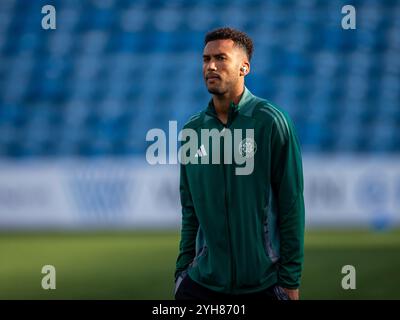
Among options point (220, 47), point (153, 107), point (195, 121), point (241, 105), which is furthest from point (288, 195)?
point (153, 107)

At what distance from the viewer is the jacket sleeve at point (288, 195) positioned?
2885 millimetres

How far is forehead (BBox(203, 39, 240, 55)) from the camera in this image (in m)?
2.94

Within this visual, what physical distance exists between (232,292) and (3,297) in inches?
160

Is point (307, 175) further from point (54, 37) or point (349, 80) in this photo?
point (54, 37)

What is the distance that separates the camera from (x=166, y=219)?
10289mm

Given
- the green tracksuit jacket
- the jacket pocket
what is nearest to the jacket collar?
the green tracksuit jacket

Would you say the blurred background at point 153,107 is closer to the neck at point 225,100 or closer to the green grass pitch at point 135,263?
the green grass pitch at point 135,263

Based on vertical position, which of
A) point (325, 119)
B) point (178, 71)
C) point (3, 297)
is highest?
point (178, 71)

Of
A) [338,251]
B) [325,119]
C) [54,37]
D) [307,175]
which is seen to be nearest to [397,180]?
[307,175]

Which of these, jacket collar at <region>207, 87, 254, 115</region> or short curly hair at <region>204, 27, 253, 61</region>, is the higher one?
short curly hair at <region>204, 27, 253, 61</region>

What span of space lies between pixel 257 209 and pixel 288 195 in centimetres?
12

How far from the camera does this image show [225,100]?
9.82 ft

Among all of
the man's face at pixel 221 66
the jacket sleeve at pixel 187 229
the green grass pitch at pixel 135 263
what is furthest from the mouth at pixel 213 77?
the green grass pitch at pixel 135 263

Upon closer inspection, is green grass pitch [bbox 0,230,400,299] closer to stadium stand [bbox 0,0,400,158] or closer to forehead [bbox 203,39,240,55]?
stadium stand [bbox 0,0,400,158]
